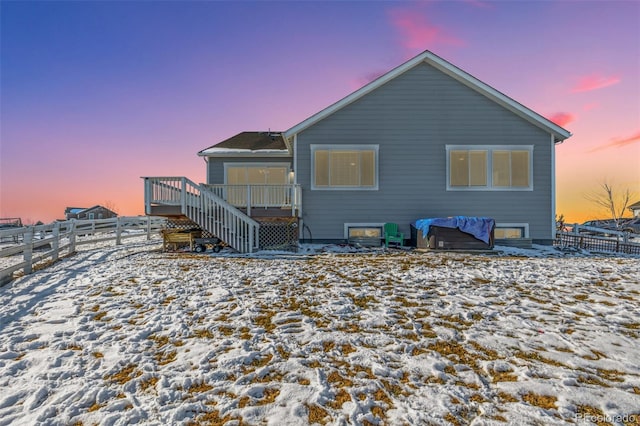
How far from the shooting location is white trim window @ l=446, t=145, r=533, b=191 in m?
10.5

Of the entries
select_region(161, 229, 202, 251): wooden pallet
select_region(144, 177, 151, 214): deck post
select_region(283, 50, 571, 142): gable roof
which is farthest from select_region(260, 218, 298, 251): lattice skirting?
select_region(144, 177, 151, 214): deck post

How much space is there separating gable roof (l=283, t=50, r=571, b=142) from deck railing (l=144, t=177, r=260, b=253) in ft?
11.6

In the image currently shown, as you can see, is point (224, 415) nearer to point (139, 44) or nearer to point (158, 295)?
point (158, 295)

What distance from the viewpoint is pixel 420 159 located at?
10.6m

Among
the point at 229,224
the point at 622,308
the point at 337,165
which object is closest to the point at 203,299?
the point at 229,224

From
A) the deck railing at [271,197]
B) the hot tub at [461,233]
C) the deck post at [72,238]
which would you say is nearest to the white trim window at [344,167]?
the deck railing at [271,197]

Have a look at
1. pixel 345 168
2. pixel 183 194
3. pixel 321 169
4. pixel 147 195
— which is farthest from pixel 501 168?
pixel 147 195

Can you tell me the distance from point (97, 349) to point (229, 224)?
21.2ft

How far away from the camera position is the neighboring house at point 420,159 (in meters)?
10.5

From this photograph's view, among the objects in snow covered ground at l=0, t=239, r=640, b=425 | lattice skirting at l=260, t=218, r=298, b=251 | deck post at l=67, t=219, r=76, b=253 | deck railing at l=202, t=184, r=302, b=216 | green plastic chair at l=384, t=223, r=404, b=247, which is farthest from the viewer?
lattice skirting at l=260, t=218, r=298, b=251

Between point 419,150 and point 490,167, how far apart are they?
2.68 m

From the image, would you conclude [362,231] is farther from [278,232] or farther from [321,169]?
[278,232]

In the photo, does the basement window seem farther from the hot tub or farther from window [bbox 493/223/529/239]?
window [bbox 493/223/529/239]

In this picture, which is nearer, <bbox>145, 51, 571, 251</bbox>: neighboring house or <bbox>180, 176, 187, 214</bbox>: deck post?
<bbox>180, 176, 187, 214</bbox>: deck post
